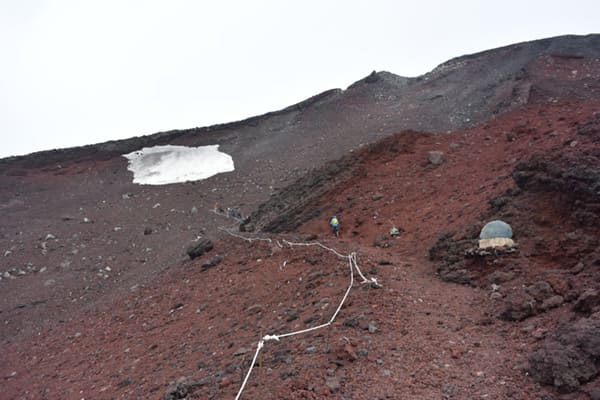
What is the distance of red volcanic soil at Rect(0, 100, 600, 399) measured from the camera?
3.40 metres

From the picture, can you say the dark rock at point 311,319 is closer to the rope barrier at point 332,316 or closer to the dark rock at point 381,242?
the rope barrier at point 332,316

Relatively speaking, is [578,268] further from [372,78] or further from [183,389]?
[372,78]

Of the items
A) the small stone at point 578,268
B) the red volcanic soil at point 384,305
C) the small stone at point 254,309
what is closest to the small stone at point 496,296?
the red volcanic soil at point 384,305

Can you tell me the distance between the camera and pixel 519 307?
13.0ft

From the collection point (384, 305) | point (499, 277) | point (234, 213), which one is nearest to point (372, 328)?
point (384, 305)

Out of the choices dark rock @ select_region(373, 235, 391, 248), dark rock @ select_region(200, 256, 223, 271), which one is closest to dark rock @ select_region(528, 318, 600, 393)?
dark rock @ select_region(373, 235, 391, 248)

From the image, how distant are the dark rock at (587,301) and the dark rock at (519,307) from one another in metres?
0.44

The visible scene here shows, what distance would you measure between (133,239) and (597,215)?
1339 cm

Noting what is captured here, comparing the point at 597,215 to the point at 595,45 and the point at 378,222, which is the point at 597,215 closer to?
the point at 378,222

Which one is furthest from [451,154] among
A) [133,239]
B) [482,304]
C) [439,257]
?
[133,239]

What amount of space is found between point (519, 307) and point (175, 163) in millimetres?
19419

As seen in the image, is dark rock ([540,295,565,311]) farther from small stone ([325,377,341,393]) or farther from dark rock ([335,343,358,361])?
small stone ([325,377,341,393])

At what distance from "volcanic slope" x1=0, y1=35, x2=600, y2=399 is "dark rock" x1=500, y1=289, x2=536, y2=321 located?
0.01m

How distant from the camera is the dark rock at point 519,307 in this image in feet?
12.8
